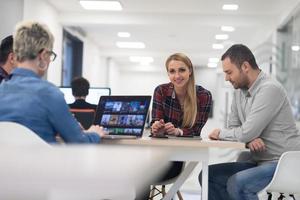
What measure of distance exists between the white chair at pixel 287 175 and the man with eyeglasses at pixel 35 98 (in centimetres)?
101

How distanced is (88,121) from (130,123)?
27.3 inches

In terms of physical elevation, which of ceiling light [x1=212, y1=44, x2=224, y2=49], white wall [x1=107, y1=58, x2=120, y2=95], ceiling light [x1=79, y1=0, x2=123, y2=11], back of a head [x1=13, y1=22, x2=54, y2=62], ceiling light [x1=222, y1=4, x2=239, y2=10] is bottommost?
back of a head [x1=13, y1=22, x2=54, y2=62]

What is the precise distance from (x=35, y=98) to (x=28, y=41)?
0.27 m

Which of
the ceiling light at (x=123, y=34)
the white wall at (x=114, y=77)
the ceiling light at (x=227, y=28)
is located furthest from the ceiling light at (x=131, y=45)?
the ceiling light at (x=227, y=28)

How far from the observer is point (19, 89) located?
4.95ft

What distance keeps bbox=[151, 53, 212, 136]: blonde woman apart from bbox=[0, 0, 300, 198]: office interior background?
1.95 meters

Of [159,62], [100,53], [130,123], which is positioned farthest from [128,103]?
[159,62]

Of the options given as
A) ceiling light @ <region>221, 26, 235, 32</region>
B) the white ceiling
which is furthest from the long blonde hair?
ceiling light @ <region>221, 26, 235, 32</region>

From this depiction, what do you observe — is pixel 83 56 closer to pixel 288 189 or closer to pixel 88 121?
pixel 88 121

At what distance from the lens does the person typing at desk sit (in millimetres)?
2699

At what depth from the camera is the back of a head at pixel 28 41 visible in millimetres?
1605

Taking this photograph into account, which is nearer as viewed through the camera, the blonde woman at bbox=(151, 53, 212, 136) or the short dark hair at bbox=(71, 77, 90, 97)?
the blonde woman at bbox=(151, 53, 212, 136)

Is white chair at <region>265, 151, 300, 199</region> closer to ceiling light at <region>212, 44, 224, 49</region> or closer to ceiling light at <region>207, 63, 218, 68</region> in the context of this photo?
ceiling light at <region>212, 44, 224, 49</region>

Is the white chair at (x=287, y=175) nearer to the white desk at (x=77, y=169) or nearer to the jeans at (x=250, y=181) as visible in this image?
the jeans at (x=250, y=181)
